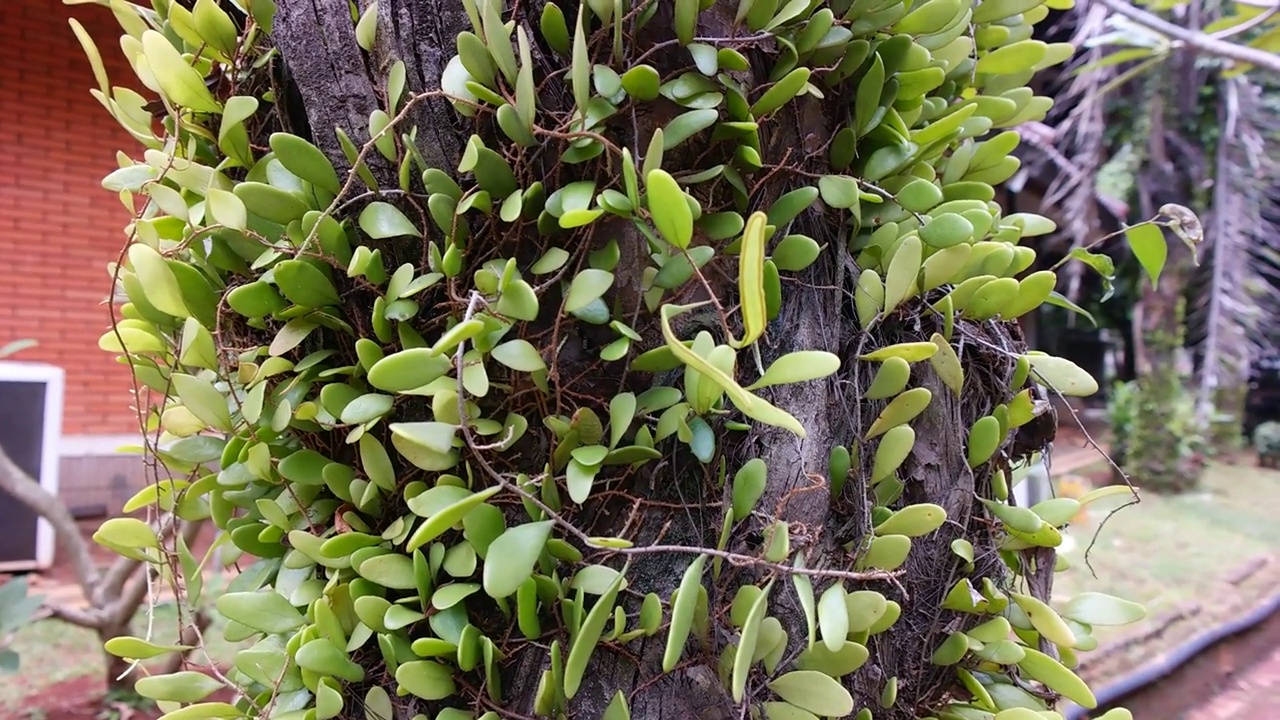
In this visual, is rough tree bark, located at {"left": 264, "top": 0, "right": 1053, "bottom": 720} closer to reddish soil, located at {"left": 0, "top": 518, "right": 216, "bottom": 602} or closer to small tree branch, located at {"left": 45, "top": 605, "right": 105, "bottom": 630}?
small tree branch, located at {"left": 45, "top": 605, "right": 105, "bottom": 630}

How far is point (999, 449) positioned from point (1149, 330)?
6411mm

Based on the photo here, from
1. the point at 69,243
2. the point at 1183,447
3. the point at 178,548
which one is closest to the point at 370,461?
the point at 178,548

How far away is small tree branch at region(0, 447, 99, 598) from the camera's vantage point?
5.63 ft

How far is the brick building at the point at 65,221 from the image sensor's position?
342 centimetres

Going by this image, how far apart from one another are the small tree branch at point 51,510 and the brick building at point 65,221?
1.94 metres

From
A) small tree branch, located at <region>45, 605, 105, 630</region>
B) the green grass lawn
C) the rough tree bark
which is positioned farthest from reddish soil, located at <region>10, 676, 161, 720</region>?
the green grass lawn

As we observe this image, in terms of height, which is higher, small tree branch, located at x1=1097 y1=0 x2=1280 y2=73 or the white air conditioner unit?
small tree branch, located at x1=1097 y1=0 x2=1280 y2=73

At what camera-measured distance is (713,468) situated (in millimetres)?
570

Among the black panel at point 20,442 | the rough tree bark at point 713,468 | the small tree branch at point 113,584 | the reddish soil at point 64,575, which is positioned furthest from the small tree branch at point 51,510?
the rough tree bark at point 713,468

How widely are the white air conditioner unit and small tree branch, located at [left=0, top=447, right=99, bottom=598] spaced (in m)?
1.25

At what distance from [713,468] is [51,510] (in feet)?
6.46

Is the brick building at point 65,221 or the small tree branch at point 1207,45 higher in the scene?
the small tree branch at point 1207,45

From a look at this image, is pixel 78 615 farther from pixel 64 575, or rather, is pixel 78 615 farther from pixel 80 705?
pixel 64 575

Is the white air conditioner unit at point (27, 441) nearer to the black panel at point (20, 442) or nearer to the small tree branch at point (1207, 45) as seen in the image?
the black panel at point (20, 442)
